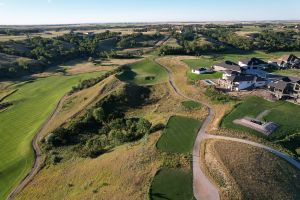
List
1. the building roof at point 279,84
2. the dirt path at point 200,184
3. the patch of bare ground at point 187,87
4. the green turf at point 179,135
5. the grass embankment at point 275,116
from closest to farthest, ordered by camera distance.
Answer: the dirt path at point 200,184, the green turf at point 179,135, the grass embankment at point 275,116, the patch of bare ground at point 187,87, the building roof at point 279,84

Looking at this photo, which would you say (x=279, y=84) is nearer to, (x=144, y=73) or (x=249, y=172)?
(x=249, y=172)

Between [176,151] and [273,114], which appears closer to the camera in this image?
[176,151]

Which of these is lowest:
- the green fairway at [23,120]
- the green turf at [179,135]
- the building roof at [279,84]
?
the green fairway at [23,120]

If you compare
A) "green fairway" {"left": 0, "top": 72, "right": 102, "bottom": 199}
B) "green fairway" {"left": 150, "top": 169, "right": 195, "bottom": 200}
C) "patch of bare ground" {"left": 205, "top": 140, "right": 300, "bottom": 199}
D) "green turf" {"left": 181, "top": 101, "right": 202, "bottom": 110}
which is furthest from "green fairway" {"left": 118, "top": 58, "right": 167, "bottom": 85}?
"green fairway" {"left": 150, "top": 169, "right": 195, "bottom": 200}

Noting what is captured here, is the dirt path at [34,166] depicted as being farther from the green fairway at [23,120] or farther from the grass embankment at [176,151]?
the grass embankment at [176,151]

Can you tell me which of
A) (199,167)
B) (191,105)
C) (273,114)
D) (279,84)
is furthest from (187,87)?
(199,167)

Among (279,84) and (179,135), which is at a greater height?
A: (279,84)

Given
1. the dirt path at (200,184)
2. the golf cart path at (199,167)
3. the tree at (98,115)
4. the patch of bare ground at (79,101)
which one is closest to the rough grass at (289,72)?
the golf cart path at (199,167)
